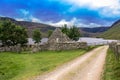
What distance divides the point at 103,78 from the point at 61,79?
358 cm

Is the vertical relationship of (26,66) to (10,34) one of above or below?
below

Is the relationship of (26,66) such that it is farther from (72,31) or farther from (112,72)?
(72,31)

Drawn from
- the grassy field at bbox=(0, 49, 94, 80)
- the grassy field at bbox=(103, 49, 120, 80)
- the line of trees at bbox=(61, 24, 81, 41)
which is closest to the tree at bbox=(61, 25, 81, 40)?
the line of trees at bbox=(61, 24, 81, 41)

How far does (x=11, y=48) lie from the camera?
218 feet

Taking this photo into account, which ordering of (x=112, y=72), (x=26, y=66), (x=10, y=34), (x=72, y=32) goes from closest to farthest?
(x=112, y=72) → (x=26, y=66) → (x=10, y=34) → (x=72, y=32)

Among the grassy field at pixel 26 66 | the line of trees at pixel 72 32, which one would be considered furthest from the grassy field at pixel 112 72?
the line of trees at pixel 72 32

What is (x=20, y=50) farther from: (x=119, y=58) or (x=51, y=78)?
(x=51, y=78)

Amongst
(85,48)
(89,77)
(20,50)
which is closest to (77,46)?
(85,48)

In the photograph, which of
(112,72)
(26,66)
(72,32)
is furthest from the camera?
(72,32)

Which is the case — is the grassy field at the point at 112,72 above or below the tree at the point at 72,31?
below

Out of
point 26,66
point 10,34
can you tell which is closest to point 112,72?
point 26,66

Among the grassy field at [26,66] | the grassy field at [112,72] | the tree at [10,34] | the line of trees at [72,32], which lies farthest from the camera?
the line of trees at [72,32]

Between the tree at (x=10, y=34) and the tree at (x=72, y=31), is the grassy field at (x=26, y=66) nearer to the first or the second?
the tree at (x=10, y=34)

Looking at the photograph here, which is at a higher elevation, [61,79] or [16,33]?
[16,33]
